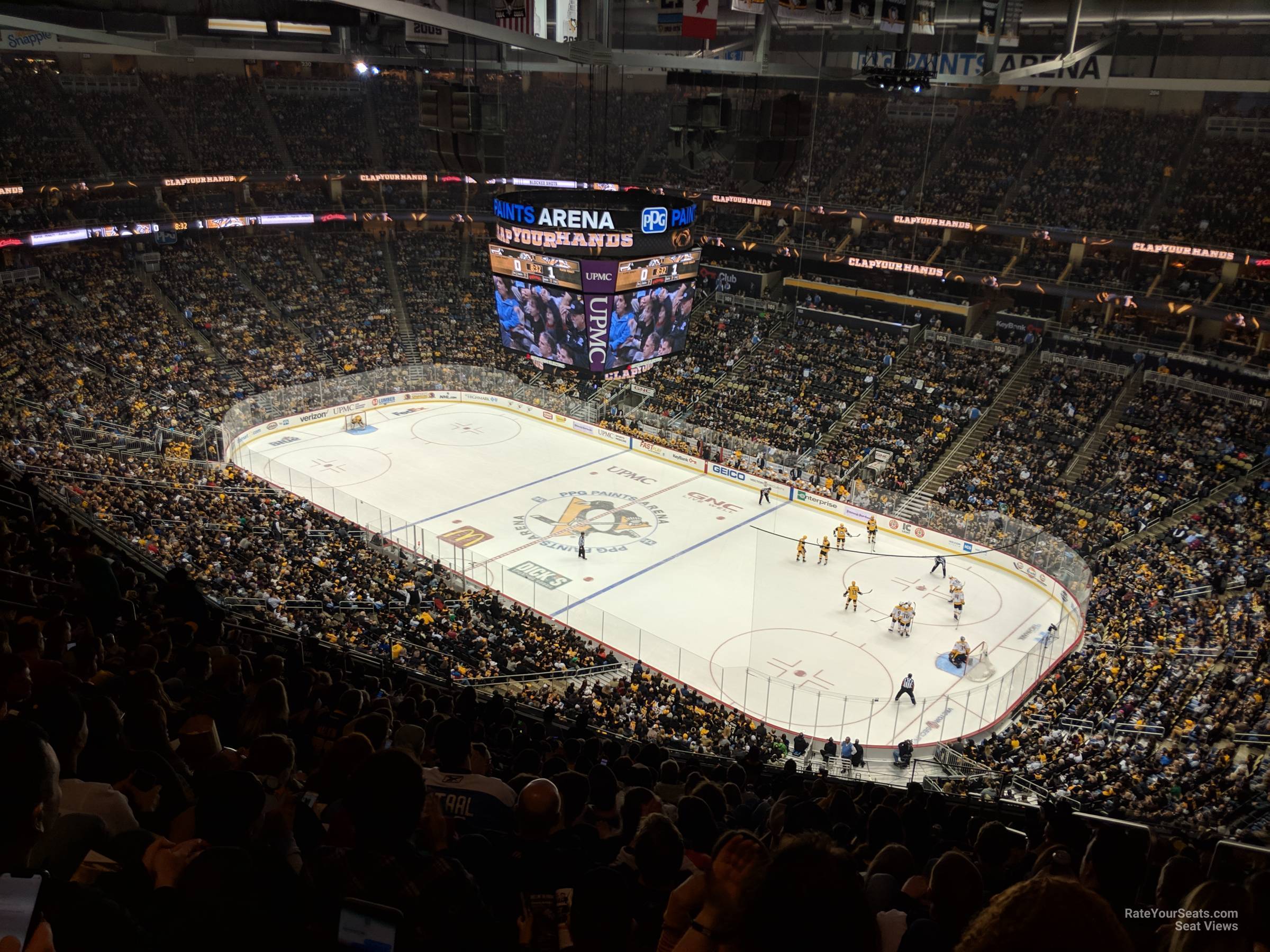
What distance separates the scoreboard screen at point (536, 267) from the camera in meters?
25.7

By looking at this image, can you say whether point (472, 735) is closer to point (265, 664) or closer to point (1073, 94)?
point (265, 664)

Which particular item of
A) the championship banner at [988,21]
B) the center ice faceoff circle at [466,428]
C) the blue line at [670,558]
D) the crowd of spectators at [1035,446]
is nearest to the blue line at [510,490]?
the center ice faceoff circle at [466,428]

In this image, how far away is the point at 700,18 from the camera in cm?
2273

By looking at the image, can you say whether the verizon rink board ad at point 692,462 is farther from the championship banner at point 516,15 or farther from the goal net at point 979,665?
the championship banner at point 516,15

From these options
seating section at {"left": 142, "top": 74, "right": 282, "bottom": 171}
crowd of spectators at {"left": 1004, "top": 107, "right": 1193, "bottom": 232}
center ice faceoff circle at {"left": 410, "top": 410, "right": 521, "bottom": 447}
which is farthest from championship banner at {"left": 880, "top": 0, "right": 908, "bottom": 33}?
seating section at {"left": 142, "top": 74, "right": 282, "bottom": 171}

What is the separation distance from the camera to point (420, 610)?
22.5 metres

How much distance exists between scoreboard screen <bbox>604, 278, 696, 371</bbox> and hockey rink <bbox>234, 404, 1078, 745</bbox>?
21.1 ft

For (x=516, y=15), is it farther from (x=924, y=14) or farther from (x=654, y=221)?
(x=924, y=14)

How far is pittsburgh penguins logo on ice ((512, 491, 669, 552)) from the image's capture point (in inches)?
1203

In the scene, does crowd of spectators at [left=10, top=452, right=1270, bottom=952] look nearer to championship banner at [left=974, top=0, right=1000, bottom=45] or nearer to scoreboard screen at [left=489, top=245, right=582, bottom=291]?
scoreboard screen at [left=489, top=245, right=582, bottom=291]

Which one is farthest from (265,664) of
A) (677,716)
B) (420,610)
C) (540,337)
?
(540,337)

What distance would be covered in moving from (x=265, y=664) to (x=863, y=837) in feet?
17.9

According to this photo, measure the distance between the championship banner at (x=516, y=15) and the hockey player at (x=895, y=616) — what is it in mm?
16963

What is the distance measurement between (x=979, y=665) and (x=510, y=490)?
1765cm
